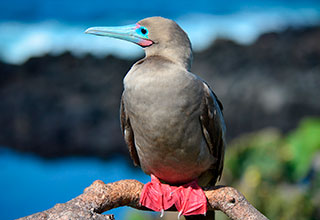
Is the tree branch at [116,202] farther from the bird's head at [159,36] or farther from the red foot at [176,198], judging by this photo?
the bird's head at [159,36]

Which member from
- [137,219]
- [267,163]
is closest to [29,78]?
[137,219]

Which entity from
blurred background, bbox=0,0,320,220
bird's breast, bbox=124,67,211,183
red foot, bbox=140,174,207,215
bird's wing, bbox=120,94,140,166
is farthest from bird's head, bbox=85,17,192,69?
blurred background, bbox=0,0,320,220

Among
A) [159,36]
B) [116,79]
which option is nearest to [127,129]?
[159,36]

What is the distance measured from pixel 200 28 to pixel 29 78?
151 inches

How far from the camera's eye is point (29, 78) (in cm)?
914

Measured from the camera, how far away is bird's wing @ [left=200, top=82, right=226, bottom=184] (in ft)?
8.54

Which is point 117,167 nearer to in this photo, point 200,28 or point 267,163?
point 200,28

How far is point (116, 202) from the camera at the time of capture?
231 centimetres

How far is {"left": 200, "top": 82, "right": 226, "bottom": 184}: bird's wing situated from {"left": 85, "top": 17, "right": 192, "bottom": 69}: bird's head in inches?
9.8

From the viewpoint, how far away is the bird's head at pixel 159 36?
254cm

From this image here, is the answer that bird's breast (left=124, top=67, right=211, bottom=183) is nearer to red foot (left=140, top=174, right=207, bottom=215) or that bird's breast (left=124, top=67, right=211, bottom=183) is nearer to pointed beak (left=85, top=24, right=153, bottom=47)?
red foot (left=140, top=174, right=207, bottom=215)

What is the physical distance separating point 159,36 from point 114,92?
692 centimetres

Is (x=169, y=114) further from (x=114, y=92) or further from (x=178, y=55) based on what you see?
(x=114, y=92)

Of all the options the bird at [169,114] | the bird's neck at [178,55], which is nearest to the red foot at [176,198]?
the bird at [169,114]
